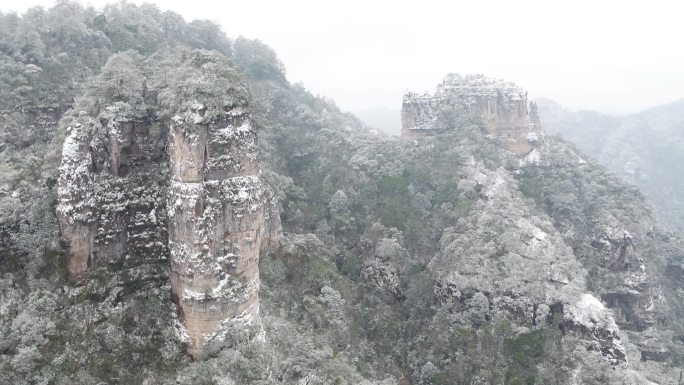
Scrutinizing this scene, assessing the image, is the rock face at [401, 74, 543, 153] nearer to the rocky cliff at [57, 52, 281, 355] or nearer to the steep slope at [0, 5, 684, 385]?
the steep slope at [0, 5, 684, 385]

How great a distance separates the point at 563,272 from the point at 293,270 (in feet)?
74.6

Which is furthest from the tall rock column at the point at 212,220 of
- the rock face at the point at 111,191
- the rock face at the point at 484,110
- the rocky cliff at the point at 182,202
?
the rock face at the point at 484,110

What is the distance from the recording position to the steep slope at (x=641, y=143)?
106 meters

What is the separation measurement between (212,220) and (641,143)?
5196 inches

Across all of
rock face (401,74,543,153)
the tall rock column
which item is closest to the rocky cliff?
the tall rock column

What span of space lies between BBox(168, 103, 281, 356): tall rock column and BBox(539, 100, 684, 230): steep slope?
88.6 meters

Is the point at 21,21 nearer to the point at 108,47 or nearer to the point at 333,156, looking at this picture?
the point at 108,47

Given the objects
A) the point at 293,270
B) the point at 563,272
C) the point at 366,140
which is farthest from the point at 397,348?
the point at 366,140

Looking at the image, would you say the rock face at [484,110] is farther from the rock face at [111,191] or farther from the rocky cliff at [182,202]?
the rock face at [111,191]

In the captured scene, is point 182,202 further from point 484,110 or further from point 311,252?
point 484,110

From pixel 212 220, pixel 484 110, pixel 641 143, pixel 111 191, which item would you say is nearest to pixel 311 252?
pixel 212 220

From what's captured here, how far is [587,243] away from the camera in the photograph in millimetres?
56438

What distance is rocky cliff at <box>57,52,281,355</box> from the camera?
26.2 m

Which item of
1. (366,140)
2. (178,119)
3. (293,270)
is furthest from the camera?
(366,140)
